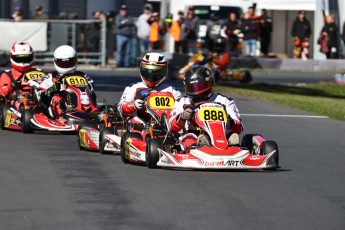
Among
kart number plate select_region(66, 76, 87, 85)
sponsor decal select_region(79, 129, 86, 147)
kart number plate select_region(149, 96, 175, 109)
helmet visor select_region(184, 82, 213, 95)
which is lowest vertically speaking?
sponsor decal select_region(79, 129, 86, 147)

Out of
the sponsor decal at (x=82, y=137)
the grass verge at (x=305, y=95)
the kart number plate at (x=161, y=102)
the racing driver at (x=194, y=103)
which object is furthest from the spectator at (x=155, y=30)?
the racing driver at (x=194, y=103)

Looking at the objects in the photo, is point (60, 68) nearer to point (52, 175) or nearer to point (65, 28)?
point (52, 175)

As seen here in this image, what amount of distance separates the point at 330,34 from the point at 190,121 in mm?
23809

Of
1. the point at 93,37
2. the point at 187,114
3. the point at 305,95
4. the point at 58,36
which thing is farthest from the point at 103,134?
the point at 93,37

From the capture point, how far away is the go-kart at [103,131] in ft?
41.7

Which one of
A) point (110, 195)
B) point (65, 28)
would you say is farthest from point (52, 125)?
point (65, 28)

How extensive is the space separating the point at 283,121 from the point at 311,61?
55.6 ft

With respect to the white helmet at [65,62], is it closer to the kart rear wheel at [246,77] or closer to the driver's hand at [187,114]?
the driver's hand at [187,114]

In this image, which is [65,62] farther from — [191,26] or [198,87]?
[191,26]

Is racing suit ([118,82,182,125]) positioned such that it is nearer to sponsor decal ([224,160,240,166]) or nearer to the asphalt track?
the asphalt track

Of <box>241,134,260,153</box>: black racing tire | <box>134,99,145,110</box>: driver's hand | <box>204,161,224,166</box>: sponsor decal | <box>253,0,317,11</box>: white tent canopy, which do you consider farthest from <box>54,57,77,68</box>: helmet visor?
<box>253,0,317,11</box>: white tent canopy

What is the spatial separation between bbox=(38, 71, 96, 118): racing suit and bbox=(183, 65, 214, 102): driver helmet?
148 inches

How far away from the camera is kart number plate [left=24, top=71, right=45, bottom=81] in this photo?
16672mm

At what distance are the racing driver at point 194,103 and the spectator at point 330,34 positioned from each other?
23.3m
